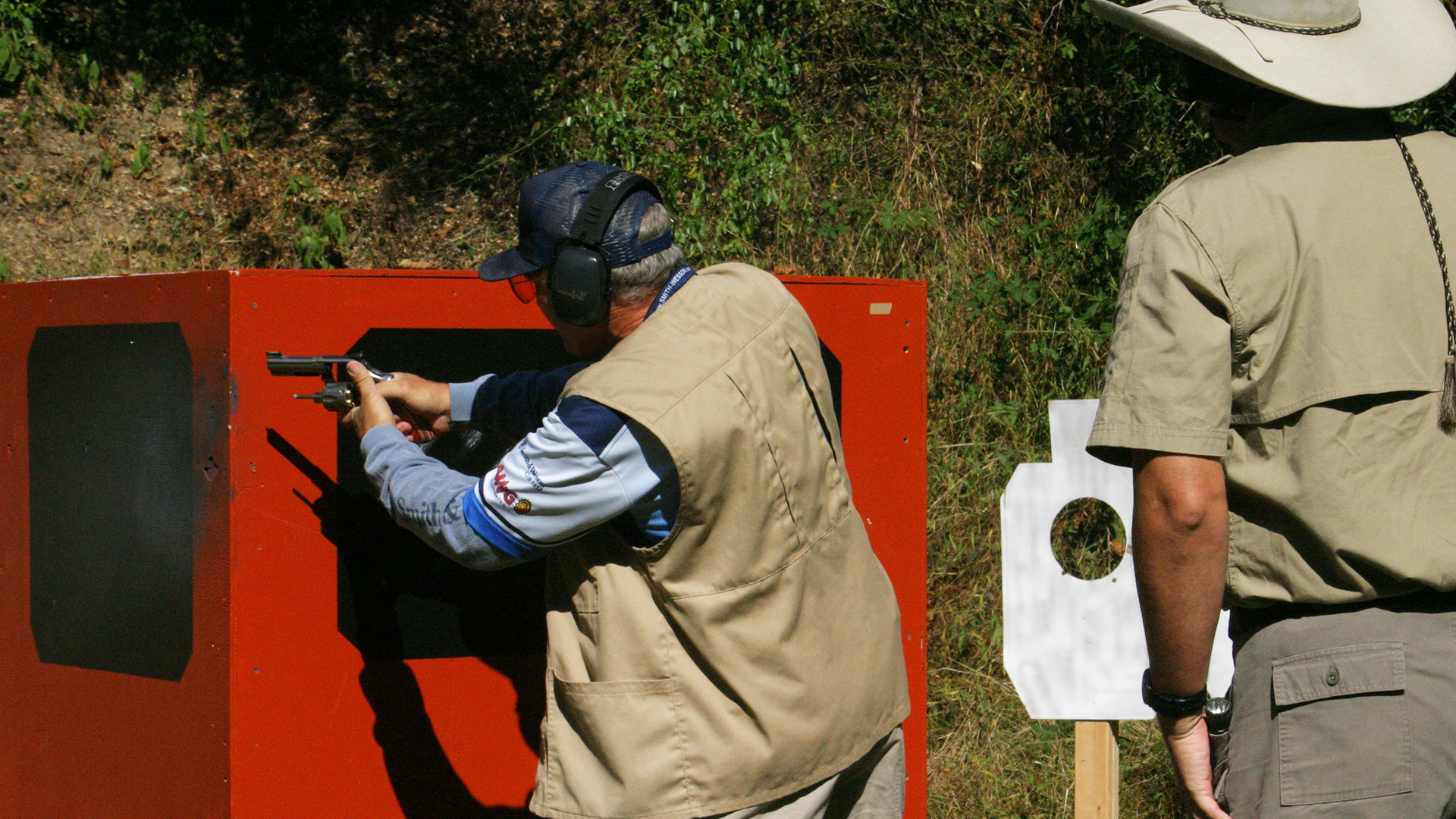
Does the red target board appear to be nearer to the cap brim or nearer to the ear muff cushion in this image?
the cap brim

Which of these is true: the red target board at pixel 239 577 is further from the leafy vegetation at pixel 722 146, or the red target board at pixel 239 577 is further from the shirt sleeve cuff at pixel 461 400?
the leafy vegetation at pixel 722 146

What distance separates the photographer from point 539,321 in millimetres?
2303

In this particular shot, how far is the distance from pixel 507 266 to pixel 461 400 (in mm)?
418

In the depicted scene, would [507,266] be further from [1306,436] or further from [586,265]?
[1306,436]

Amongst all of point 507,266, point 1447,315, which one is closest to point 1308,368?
point 1447,315

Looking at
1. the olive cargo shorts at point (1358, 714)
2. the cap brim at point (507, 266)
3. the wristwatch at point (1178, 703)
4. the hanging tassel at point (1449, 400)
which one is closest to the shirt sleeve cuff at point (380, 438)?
the cap brim at point (507, 266)

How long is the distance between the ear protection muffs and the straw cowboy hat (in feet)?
2.61

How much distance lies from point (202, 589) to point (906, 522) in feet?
4.84

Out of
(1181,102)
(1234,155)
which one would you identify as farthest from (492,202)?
(1234,155)

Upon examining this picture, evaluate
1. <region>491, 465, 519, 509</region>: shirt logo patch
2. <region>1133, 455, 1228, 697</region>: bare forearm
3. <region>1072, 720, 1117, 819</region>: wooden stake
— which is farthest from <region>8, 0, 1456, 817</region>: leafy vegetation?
<region>491, 465, 519, 509</region>: shirt logo patch

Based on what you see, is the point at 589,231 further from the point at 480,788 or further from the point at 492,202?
the point at 492,202

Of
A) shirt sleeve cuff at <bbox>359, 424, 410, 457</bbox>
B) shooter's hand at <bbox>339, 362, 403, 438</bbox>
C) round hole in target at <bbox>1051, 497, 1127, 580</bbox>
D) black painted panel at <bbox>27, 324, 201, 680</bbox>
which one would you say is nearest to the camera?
shirt sleeve cuff at <bbox>359, 424, 410, 457</bbox>

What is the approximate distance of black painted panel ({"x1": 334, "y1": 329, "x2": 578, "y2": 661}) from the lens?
2.14 metres

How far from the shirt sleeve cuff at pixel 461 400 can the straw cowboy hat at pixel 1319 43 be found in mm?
1287
